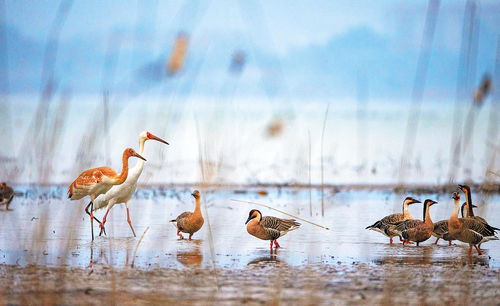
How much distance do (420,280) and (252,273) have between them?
1.76 m

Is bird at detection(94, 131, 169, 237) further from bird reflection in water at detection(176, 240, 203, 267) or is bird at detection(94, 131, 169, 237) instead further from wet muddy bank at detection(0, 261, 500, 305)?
wet muddy bank at detection(0, 261, 500, 305)

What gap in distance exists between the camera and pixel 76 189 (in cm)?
1091

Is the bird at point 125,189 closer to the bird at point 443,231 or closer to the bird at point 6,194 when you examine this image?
the bird at point 6,194

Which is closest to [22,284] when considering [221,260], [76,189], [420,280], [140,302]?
[140,302]

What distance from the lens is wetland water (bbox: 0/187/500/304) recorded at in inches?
235

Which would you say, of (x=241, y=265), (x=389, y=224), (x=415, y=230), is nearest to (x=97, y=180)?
(x=241, y=265)

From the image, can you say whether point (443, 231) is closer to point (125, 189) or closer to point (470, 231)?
point (470, 231)

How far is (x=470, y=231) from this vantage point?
30.1 ft

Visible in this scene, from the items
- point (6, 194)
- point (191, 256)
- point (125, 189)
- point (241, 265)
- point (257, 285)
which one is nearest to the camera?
point (257, 285)

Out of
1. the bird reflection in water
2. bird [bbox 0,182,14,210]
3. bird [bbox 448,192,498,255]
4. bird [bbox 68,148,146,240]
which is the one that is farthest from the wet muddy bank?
bird [bbox 0,182,14,210]

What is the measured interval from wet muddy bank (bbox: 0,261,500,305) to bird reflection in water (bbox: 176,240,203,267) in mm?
620

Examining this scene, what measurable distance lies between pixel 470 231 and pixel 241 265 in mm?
3281

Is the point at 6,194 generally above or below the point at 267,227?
above

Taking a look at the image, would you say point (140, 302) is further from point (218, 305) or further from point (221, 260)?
point (221, 260)
